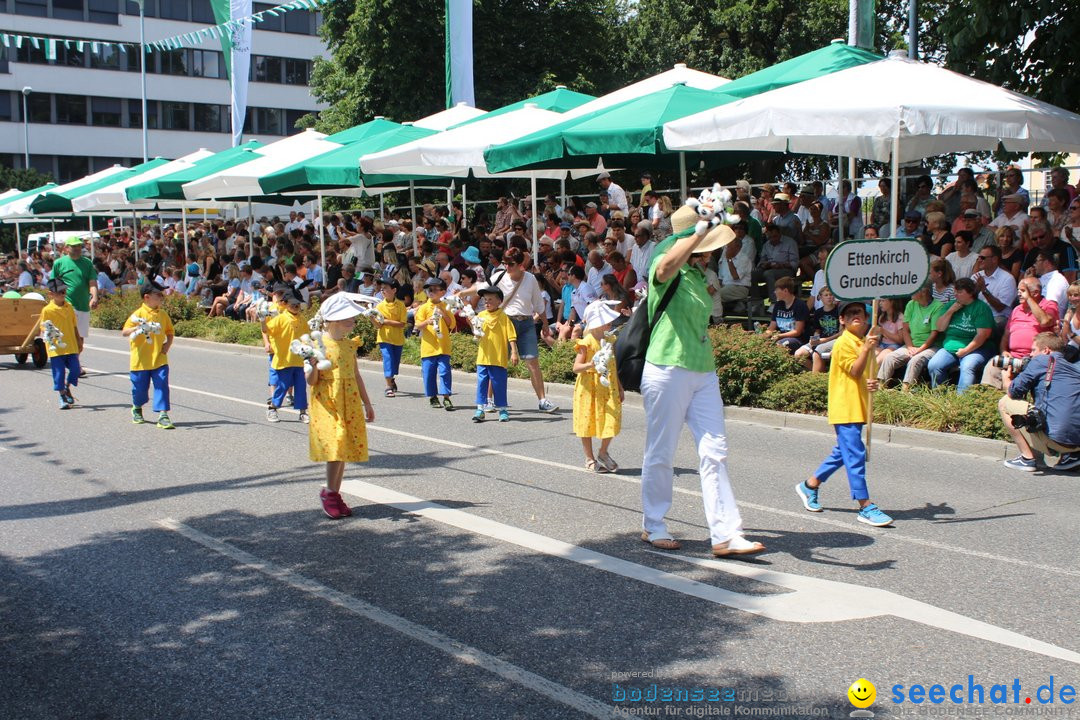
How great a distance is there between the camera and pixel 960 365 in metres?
11.5

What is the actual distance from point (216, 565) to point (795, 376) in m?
7.61

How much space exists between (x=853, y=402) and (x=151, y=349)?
7797mm

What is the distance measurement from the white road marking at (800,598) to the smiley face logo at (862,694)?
864mm

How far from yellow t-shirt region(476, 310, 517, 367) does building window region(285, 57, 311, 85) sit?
62754 mm

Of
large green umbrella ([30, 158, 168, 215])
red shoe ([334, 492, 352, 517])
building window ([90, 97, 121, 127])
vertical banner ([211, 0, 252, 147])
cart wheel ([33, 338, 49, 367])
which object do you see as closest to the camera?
red shoe ([334, 492, 352, 517])

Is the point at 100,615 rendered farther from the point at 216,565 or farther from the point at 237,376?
the point at 237,376

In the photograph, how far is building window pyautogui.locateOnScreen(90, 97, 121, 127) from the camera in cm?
6425

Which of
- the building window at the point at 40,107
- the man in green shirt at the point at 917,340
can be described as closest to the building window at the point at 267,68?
the building window at the point at 40,107

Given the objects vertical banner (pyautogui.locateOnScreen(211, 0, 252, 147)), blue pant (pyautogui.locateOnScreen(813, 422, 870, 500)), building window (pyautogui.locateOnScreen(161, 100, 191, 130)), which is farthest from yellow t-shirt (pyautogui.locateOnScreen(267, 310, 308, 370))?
building window (pyautogui.locateOnScreen(161, 100, 191, 130))

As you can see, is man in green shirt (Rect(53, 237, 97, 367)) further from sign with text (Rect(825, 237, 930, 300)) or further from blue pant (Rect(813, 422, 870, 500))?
blue pant (Rect(813, 422, 870, 500))

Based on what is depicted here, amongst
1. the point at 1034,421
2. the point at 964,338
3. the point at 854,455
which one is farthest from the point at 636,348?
the point at 964,338

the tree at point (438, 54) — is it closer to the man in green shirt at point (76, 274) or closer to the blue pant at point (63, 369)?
the man in green shirt at point (76, 274)

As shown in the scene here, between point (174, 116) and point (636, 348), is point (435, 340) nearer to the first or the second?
point (636, 348)

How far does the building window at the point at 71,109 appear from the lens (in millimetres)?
63094
